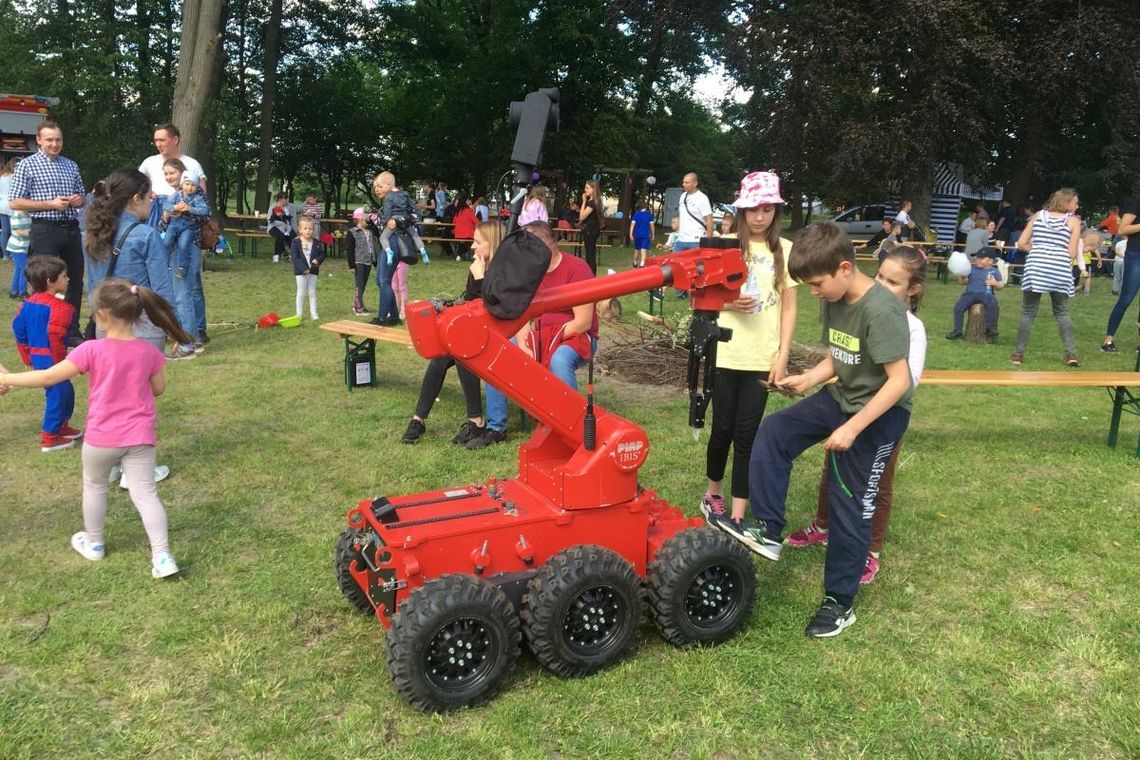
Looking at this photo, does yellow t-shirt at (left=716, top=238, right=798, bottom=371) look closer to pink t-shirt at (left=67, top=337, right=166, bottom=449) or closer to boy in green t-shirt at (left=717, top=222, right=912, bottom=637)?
A: boy in green t-shirt at (left=717, top=222, right=912, bottom=637)

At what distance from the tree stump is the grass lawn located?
16.8 ft

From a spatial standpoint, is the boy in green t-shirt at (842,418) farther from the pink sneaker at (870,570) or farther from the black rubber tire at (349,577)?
the black rubber tire at (349,577)

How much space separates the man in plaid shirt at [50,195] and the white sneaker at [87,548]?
4167 millimetres

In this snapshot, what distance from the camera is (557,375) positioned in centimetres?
591

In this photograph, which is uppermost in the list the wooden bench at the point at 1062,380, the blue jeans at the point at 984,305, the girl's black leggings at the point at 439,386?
the blue jeans at the point at 984,305

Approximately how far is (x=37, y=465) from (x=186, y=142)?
11.1m

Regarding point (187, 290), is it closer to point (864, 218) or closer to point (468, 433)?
point (468, 433)

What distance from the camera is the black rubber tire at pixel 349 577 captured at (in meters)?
3.72

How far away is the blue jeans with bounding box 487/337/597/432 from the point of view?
5.94m

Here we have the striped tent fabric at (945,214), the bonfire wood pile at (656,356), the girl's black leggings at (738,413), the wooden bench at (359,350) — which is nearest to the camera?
the girl's black leggings at (738,413)

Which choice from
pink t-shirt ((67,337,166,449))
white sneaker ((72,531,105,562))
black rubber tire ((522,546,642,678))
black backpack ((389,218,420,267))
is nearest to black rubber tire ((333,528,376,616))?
black rubber tire ((522,546,642,678))

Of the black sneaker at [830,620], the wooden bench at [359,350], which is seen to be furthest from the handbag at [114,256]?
the black sneaker at [830,620]

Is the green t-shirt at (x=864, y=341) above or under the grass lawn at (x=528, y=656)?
above

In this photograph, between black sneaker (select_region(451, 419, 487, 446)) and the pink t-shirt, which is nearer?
the pink t-shirt
